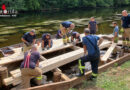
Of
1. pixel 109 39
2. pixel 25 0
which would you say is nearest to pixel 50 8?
pixel 25 0

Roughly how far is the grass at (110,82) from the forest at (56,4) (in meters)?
38.1

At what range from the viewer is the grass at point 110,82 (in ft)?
17.5

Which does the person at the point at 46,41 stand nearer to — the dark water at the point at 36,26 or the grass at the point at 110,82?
the grass at the point at 110,82

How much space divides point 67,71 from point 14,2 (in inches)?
1472

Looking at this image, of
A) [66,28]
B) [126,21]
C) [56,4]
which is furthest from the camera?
[56,4]

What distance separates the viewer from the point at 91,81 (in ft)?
19.2

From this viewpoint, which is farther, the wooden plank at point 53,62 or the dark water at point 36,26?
the dark water at point 36,26

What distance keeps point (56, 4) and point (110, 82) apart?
53.5 metres

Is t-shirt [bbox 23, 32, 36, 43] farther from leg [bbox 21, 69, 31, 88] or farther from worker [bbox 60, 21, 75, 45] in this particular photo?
leg [bbox 21, 69, 31, 88]

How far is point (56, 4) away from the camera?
56.2 meters

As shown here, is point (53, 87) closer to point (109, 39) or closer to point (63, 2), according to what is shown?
point (109, 39)

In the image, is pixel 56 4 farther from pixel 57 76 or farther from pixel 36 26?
pixel 57 76

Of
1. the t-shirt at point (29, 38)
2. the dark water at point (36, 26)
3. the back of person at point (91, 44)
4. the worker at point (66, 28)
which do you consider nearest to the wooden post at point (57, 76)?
the back of person at point (91, 44)

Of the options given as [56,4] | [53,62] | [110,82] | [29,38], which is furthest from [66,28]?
[56,4]
